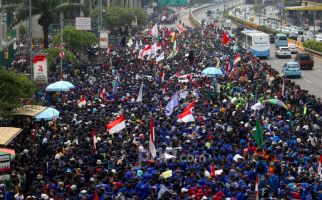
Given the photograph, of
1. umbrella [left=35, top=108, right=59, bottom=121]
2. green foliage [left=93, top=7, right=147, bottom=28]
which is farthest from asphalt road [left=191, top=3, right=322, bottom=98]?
green foliage [left=93, top=7, right=147, bottom=28]

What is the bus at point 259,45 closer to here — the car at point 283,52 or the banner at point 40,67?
the car at point 283,52

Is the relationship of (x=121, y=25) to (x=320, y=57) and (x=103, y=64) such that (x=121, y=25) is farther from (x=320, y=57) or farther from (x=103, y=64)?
(x=103, y=64)

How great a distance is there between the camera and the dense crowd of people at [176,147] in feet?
65.4

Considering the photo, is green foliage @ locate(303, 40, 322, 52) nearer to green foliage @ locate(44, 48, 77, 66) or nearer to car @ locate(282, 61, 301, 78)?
car @ locate(282, 61, 301, 78)

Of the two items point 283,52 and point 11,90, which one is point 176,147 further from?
point 283,52

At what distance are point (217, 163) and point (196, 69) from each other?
90.2 ft

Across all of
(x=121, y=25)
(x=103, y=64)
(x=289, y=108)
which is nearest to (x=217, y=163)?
(x=289, y=108)

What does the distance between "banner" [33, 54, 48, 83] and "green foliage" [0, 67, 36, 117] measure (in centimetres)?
451

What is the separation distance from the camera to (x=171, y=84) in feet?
130

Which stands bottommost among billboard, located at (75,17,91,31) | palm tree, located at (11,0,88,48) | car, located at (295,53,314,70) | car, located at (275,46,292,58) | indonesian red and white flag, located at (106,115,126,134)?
car, located at (275,46,292,58)

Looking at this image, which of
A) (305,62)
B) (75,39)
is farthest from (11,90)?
(305,62)

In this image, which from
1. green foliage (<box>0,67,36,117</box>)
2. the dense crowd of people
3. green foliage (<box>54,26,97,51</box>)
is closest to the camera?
the dense crowd of people

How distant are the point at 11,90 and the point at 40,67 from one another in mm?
5986

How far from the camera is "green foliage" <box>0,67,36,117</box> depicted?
2975cm
